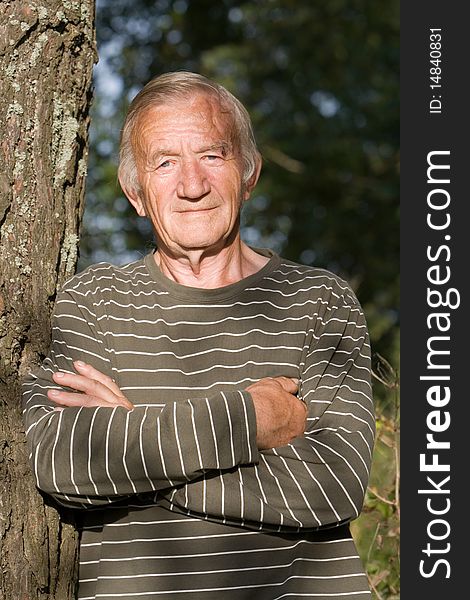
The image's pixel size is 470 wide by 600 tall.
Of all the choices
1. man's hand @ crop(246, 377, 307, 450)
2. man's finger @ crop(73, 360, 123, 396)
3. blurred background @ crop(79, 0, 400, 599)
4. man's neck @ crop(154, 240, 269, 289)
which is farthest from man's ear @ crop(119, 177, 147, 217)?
blurred background @ crop(79, 0, 400, 599)

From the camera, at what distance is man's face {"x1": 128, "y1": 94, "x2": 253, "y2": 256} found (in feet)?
8.23

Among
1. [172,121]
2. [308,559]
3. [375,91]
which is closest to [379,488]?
[308,559]

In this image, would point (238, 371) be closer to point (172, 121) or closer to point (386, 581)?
point (172, 121)

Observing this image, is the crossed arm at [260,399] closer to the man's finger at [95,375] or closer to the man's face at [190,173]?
the man's finger at [95,375]

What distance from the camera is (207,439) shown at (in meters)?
2.18

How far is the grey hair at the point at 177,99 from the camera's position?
2555 millimetres

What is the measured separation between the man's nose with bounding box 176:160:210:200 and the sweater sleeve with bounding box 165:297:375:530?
455mm

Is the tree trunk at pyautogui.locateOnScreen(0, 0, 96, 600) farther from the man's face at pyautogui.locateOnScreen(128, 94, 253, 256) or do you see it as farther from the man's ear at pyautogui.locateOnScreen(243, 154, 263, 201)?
the man's ear at pyautogui.locateOnScreen(243, 154, 263, 201)

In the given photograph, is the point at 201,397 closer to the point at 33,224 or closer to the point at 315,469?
the point at 315,469

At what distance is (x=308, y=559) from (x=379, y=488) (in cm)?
140

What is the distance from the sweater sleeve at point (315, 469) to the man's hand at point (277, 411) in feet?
0.09

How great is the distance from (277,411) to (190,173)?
644mm

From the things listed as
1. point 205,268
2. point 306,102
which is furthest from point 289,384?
point 306,102

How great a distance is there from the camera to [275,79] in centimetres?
1187
